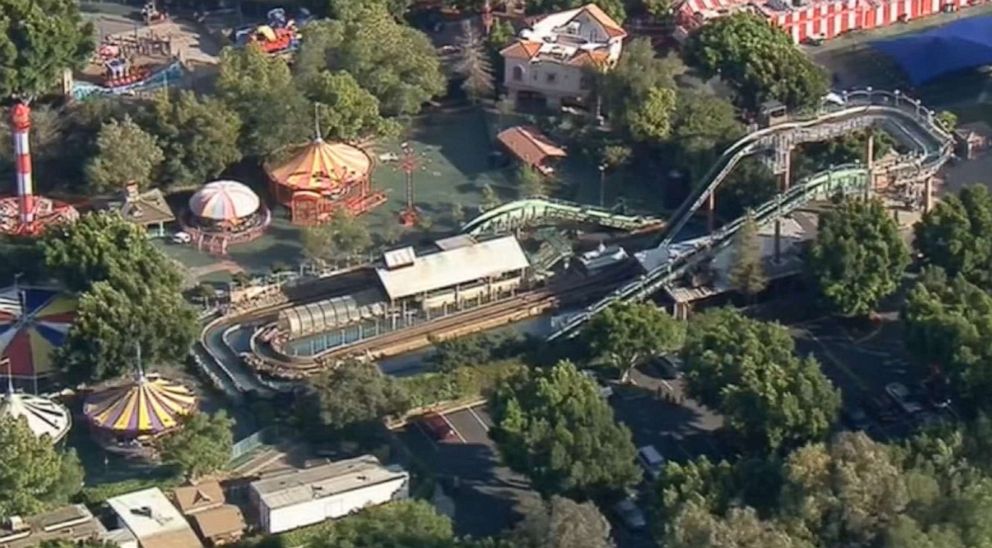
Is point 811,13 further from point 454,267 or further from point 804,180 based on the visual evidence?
point 454,267

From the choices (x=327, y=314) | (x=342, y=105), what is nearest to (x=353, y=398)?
(x=327, y=314)

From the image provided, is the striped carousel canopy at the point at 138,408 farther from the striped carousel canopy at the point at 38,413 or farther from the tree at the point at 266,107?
the tree at the point at 266,107

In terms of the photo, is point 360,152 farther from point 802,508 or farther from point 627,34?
point 802,508

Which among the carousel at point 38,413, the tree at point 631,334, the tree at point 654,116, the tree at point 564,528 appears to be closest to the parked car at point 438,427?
the tree at point 631,334

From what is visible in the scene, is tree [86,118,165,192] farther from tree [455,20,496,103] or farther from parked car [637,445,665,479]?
parked car [637,445,665,479]

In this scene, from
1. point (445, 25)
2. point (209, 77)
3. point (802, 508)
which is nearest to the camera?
point (802, 508)

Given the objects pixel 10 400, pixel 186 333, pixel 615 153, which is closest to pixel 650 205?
pixel 615 153

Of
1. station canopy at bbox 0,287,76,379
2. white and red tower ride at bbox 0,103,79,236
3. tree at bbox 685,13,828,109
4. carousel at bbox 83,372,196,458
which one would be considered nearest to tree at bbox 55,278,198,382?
carousel at bbox 83,372,196,458
